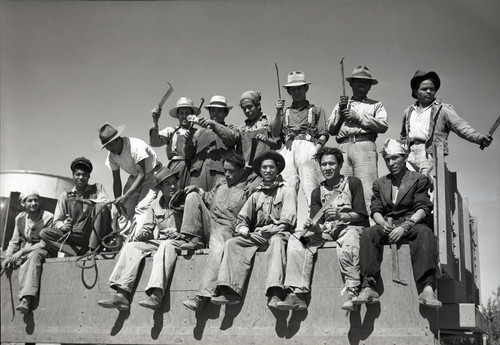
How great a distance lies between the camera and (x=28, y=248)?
1030 cm

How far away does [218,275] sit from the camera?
7758 mm

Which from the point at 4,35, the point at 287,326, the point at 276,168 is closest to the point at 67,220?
the point at 4,35

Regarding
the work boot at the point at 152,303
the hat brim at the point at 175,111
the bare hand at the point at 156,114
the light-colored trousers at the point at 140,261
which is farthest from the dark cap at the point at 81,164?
the work boot at the point at 152,303

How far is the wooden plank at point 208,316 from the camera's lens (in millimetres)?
6867

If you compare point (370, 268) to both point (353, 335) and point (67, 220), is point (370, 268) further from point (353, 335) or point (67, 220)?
point (67, 220)

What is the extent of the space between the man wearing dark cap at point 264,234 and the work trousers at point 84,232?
2.84m

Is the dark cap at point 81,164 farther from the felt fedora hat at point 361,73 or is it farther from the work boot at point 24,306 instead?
the felt fedora hat at point 361,73

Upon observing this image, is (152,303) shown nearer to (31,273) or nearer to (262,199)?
(262,199)

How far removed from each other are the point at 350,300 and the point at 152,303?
2635mm

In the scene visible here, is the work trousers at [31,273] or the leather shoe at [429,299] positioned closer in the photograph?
the leather shoe at [429,299]

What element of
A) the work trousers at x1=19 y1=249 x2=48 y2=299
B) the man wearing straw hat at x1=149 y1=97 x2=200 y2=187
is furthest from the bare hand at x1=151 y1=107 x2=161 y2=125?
the work trousers at x1=19 y1=249 x2=48 y2=299

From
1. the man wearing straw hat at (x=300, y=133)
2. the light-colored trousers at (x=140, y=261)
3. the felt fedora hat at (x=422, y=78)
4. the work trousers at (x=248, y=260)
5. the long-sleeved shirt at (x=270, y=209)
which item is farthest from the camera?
the man wearing straw hat at (x=300, y=133)

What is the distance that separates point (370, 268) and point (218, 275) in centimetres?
191

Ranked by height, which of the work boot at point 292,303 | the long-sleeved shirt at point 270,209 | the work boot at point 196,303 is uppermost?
the long-sleeved shirt at point 270,209
